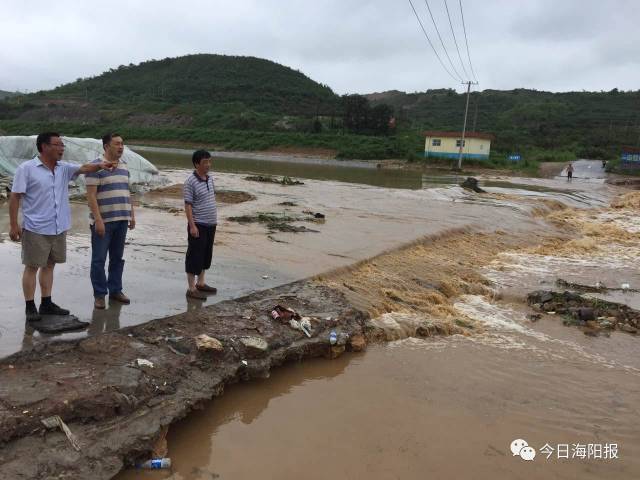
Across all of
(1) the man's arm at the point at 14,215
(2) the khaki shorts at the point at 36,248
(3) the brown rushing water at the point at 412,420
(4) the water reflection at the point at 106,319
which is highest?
(1) the man's arm at the point at 14,215

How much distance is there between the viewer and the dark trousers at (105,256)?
5.06m

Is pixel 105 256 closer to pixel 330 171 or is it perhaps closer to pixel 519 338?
pixel 519 338

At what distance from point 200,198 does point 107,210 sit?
39.2 inches

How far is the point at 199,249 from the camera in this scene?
5770mm

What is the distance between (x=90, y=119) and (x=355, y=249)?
7707 centimetres

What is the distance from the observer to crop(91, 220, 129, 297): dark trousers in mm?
5062

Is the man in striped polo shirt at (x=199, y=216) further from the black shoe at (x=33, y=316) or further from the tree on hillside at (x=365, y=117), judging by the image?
the tree on hillside at (x=365, y=117)

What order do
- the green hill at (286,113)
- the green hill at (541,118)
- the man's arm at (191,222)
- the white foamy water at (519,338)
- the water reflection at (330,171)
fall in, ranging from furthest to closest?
the green hill at (541,118), the green hill at (286,113), the water reflection at (330,171), the white foamy water at (519,338), the man's arm at (191,222)

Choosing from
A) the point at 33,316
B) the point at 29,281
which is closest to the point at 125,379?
the point at 33,316

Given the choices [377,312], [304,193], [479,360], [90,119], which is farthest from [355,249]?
[90,119]

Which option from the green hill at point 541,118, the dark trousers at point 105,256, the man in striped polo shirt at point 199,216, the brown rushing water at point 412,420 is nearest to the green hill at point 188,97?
the green hill at point 541,118

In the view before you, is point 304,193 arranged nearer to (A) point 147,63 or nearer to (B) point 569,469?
(B) point 569,469

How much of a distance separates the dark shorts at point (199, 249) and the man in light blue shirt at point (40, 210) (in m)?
1.42

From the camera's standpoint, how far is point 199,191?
5660mm
